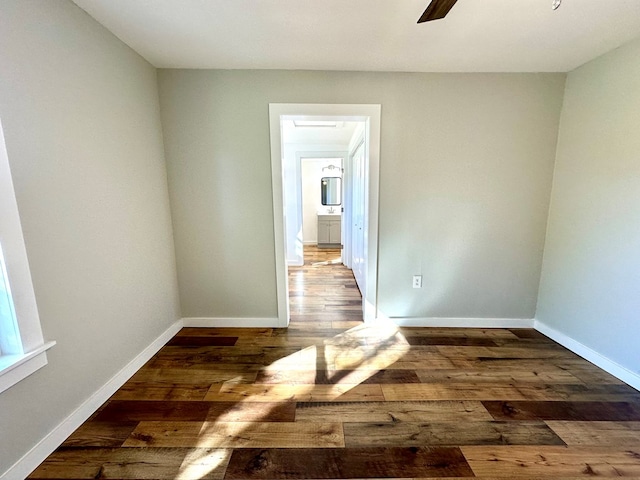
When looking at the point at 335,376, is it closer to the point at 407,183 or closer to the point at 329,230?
the point at 407,183

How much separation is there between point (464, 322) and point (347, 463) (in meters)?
1.79

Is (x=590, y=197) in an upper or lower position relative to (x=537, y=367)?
upper

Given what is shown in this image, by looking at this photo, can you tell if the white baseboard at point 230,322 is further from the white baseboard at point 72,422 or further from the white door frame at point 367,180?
the white baseboard at point 72,422

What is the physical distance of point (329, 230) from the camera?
6578 mm

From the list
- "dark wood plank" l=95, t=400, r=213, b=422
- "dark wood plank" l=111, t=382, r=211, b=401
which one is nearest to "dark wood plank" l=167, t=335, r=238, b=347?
"dark wood plank" l=111, t=382, r=211, b=401

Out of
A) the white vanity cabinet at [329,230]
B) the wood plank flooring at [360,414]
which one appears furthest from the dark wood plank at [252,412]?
the white vanity cabinet at [329,230]

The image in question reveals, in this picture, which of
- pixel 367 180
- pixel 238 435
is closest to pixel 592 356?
pixel 367 180

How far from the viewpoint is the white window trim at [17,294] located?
104 cm

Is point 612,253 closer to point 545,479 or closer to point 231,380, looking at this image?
point 545,479

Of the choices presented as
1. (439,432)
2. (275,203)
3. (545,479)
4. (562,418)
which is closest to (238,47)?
(275,203)

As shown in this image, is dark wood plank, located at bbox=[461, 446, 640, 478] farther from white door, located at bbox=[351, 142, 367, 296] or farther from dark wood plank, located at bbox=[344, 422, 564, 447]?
white door, located at bbox=[351, 142, 367, 296]

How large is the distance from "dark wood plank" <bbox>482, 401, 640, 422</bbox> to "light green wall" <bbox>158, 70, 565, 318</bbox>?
0.94 metres

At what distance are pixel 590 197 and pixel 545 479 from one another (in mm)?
1885

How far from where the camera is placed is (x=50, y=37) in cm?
123
